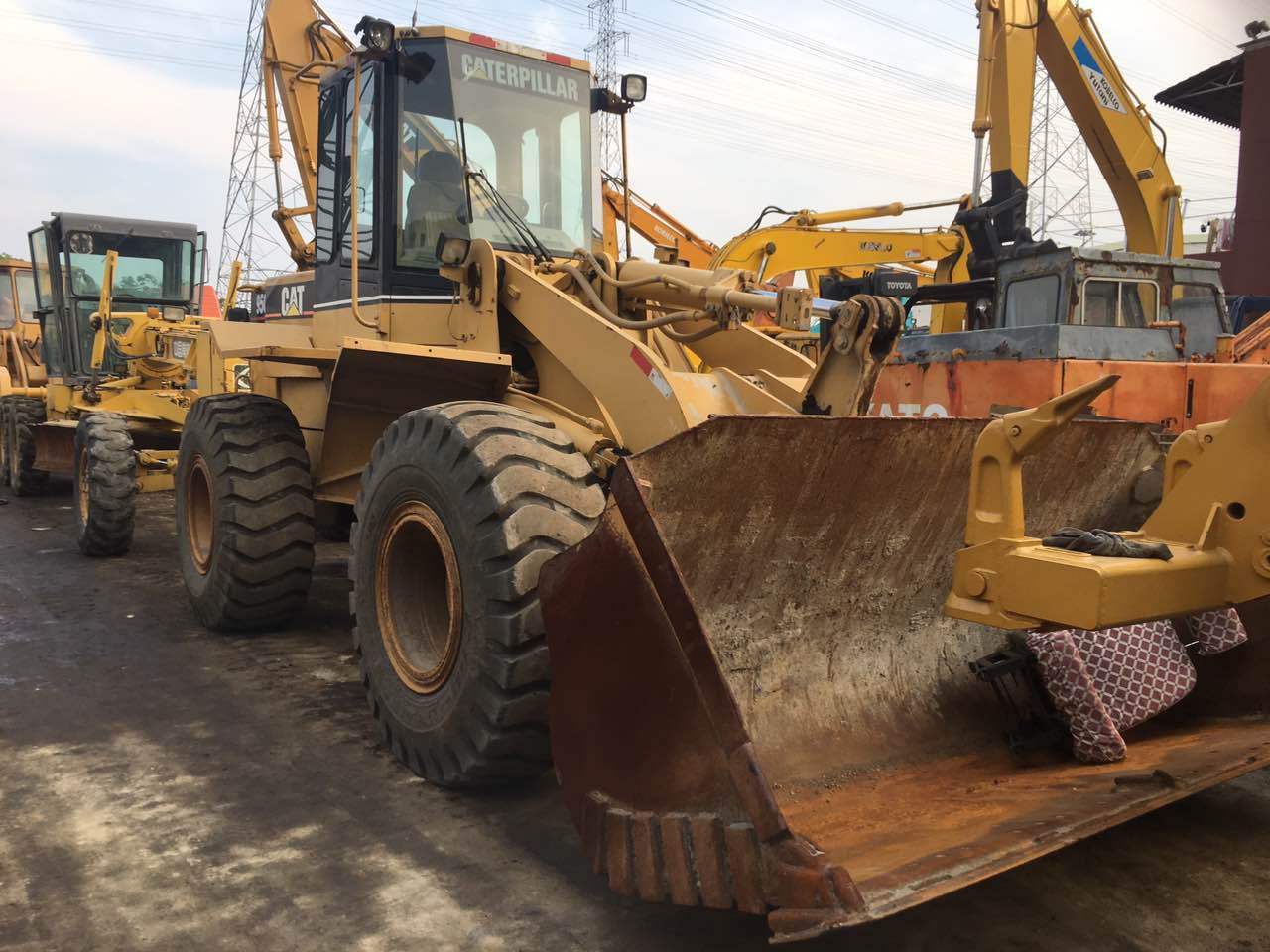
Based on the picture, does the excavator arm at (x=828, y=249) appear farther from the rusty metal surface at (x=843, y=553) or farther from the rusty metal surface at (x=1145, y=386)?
the rusty metal surface at (x=843, y=553)

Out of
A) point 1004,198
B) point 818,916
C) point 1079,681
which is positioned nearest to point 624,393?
point 1079,681

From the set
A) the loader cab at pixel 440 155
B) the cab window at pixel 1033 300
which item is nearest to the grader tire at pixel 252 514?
the loader cab at pixel 440 155

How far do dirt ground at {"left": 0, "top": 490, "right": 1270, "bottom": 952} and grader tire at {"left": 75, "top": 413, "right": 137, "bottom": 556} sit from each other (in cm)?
351

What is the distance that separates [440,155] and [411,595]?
2.26 m

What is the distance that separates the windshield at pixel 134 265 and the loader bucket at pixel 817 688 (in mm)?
11341

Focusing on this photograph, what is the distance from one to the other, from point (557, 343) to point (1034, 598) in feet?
8.30

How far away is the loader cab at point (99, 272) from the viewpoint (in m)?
12.5

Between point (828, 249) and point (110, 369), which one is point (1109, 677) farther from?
point (110, 369)

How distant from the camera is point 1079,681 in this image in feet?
11.5

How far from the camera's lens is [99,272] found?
1262 centimetres

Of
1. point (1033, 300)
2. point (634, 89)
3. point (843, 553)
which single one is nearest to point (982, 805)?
point (843, 553)

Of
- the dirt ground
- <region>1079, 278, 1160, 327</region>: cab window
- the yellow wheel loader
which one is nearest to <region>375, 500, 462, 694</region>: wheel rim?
the dirt ground

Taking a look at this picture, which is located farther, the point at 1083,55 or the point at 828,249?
the point at 828,249

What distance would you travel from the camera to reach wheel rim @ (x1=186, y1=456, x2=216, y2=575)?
6281mm
